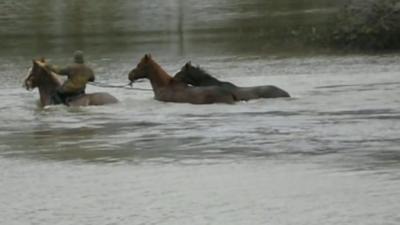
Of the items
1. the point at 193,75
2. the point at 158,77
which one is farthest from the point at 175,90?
the point at 158,77

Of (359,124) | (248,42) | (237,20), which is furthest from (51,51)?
(359,124)

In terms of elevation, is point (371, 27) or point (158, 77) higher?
point (371, 27)

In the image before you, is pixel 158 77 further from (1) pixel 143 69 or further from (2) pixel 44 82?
(2) pixel 44 82

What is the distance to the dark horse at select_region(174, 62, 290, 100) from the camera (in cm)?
2206

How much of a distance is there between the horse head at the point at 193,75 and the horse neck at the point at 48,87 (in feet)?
8.66

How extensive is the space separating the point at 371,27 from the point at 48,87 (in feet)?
41.4

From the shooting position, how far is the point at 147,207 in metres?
12.5

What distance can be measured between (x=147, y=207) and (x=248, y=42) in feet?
83.9

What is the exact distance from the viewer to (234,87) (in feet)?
72.8

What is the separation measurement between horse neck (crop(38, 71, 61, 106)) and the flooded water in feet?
1.60

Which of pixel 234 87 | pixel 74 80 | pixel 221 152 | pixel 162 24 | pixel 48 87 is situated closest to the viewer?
pixel 221 152

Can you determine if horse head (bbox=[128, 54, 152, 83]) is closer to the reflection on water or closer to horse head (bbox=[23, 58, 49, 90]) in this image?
horse head (bbox=[23, 58, 49, 90])

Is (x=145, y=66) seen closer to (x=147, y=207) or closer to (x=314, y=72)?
(x=314, y=72)

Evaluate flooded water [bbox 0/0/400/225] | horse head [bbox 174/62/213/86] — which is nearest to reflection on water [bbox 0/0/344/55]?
flooded water [bbox 0/0/400/225]
